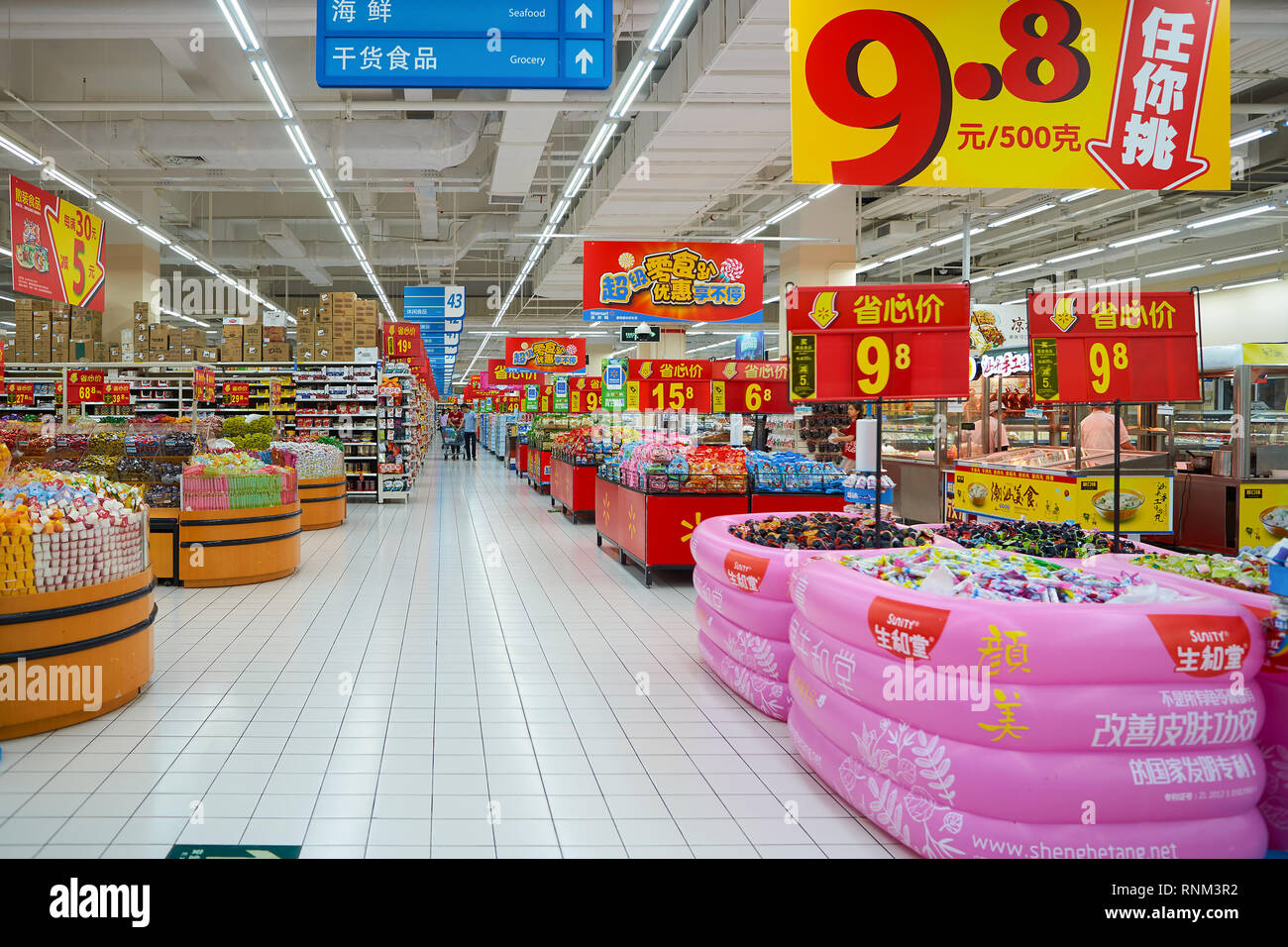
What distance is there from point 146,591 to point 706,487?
486 cm

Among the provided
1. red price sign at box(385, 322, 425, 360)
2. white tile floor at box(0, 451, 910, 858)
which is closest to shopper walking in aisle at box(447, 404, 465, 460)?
red price sign at box(385, 322, 425, 360)

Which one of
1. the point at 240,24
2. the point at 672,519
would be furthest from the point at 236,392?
the point at 672,519

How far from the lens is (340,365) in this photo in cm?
1599

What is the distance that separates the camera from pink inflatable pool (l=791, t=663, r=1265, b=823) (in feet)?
9.13

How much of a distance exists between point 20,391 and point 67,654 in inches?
545

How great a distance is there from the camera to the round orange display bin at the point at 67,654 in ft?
13.3

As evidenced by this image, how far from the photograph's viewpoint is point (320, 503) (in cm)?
1230

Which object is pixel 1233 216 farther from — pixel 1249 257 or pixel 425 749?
pixel 425 749

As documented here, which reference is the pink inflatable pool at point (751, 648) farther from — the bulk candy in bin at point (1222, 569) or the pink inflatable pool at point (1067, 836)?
the bulk candy in bin at point (1222, 569)

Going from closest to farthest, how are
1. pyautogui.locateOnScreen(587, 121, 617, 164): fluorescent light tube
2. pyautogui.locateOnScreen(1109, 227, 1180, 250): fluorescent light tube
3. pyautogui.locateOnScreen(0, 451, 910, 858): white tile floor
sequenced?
pyautogui.locateOnScreen(0, 451, 910, 858): white tile floor
pyautogui.locateOnScreen(587, 121, 617, 164): fluorescent light tube
pyautogui.locateOnScreen(1109, 227, 1180, 250): fluorescent light tube

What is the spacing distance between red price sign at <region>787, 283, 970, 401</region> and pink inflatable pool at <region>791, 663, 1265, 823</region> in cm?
233

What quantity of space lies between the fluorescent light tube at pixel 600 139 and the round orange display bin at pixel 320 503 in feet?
18.7

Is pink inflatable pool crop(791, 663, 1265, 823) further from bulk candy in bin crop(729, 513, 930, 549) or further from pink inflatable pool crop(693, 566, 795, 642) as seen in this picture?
bulk candy in bin crop(729, 513, 930, 549)
